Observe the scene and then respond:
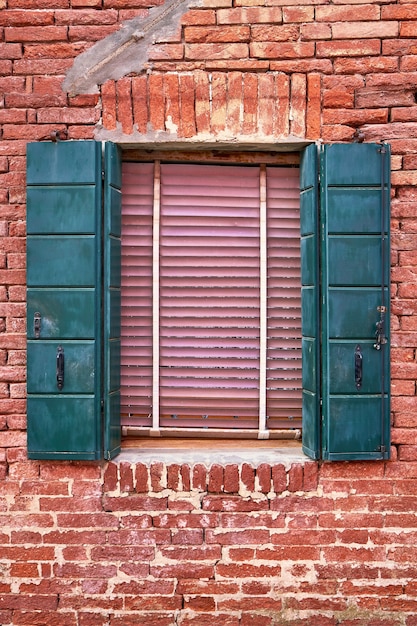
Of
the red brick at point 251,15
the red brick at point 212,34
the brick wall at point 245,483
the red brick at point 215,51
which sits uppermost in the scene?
the red brick at point 251,15

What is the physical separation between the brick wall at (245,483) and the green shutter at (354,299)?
0.11 m

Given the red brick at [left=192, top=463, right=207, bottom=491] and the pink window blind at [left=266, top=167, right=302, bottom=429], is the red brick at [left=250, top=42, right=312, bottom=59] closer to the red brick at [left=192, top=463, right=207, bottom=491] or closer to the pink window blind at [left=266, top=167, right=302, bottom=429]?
the pink window blind at [left=266, top=167, right=302, bottom=429]

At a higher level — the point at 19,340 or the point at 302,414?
the point at 19,340

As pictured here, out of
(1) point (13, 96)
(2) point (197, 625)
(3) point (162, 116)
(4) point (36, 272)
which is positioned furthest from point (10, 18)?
(2) point (197, 625)

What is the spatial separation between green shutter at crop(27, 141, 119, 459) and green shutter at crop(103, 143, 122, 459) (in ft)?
0.12

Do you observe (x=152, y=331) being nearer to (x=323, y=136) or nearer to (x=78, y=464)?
(x=78, y=464)

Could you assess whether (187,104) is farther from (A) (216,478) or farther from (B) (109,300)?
(A) (216,478)

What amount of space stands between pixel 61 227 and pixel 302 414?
164cm

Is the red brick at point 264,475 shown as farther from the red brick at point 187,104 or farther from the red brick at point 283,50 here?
the red brick at point 283,50

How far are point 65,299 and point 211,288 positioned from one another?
804 millimetres

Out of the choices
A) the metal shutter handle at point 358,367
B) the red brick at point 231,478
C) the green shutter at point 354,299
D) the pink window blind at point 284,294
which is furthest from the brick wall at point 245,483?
the pink window blind at point 284,294

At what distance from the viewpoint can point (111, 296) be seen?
10.4ft

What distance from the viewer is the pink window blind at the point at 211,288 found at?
3373 mm

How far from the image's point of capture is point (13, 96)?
3207 millimetres
